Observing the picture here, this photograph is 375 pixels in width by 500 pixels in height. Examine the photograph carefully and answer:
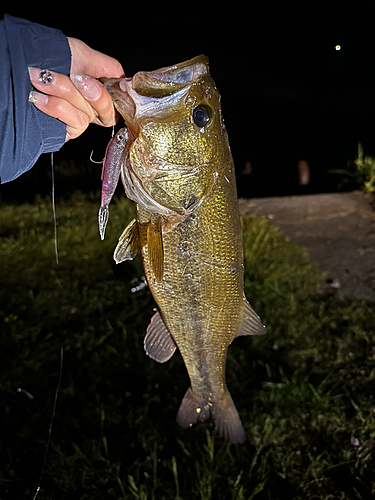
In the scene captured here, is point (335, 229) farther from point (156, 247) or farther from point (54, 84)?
point (54, 84)

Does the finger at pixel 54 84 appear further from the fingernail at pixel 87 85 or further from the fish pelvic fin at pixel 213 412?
the fish pelvic fin at pixel 213 412

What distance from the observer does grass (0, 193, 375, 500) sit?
278 cm

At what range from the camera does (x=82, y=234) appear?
5570 mm

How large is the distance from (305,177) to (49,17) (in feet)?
37.9

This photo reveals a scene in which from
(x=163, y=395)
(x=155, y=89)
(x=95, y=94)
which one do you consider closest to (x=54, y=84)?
(x=95, y=94)

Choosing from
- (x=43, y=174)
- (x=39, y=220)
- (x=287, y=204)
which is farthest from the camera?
(x=43, y=174)

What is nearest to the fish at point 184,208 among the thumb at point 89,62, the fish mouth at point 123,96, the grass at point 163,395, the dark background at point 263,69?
the fish mouth at point 123,96

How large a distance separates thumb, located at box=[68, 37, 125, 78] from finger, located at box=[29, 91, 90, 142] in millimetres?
242

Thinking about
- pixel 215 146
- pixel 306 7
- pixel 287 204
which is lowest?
pixel 287 204

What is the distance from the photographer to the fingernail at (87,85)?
1571mm

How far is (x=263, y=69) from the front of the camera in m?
13.3

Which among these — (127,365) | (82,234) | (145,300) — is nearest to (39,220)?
(82,234)

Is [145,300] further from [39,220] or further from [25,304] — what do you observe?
[39,220]

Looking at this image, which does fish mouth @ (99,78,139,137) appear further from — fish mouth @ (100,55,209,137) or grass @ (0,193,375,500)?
grass @ (0,193,375,500)
